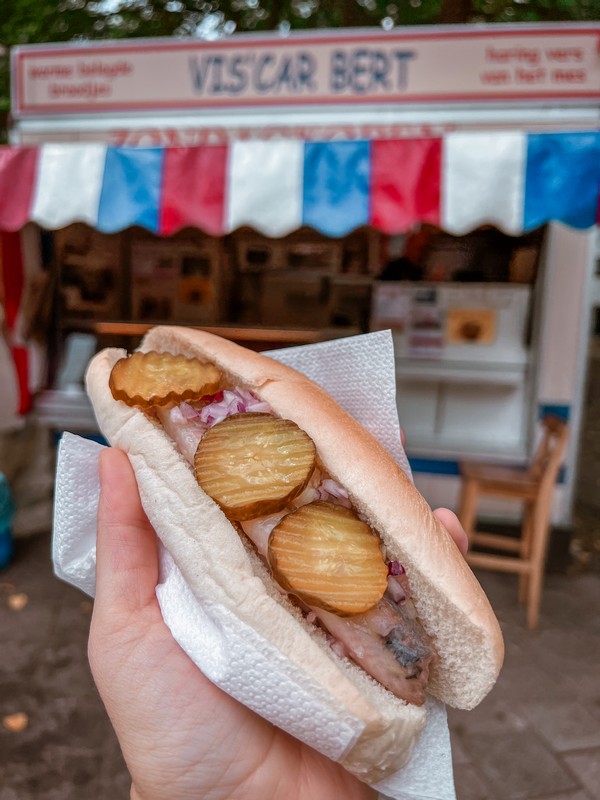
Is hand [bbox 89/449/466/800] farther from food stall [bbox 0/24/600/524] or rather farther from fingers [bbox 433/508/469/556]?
food stall [bbox 0/24/600/524]

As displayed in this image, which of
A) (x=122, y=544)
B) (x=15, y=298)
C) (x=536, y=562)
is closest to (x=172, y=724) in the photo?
(x=122, y=544)

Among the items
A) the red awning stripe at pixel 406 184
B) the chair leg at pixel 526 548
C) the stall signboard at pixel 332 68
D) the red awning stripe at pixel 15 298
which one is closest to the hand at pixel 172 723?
the red awning stripe at pixel 406 184

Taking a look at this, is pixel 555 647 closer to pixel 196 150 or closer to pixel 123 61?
pixel 196 150

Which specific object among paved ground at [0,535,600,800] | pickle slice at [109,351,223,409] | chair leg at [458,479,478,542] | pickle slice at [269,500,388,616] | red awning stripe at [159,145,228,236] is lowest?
paved ground at [0,535,600,800]

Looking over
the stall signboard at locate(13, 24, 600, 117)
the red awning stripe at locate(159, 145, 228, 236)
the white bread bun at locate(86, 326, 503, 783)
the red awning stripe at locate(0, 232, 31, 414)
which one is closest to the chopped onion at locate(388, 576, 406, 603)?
the white bread bun at locate(86, 326, 503, 783)

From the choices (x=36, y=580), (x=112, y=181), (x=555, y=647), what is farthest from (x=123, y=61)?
(x=555, y=647)

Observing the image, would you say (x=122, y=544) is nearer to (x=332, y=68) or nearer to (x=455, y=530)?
(x=455, y=530)
